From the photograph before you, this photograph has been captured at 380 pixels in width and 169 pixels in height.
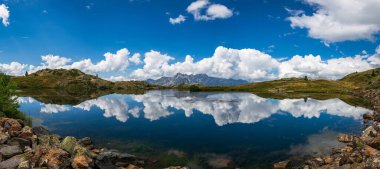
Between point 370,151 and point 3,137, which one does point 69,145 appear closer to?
point 3,137

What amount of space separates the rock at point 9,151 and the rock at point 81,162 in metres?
6.59

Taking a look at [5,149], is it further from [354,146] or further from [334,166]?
[354,146]

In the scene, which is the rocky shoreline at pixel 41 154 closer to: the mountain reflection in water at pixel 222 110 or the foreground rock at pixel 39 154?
the foreground rock at pixel 39 154

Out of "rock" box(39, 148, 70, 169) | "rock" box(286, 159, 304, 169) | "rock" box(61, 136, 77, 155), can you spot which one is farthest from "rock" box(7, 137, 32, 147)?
"rock" box(286, 159, 304, 169)

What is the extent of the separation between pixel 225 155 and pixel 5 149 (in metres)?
30.3

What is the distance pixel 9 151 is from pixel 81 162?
321 inches

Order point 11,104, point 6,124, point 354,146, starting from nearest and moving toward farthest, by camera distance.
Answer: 1. point 6,124
2. point 354,146
3. point 11,104

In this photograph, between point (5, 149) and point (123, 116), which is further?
Answer: point (123, 116)

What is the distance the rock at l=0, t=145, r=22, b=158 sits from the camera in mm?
33081

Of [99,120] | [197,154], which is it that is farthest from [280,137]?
[99,120]

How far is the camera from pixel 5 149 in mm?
33812

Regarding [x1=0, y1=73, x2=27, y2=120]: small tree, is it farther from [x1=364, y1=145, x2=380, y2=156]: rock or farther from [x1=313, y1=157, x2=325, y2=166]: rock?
[x1=364, y1=145, x2=380, y2=156]: rock

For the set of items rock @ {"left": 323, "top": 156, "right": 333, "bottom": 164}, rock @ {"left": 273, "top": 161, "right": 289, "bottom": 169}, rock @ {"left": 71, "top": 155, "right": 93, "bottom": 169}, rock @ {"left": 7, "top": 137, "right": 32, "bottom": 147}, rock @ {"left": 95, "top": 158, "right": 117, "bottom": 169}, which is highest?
rock @ {"left": 7, "top": 137, "right": 32, "bottom": 147}

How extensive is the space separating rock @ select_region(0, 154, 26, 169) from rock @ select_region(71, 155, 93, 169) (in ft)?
16.9
